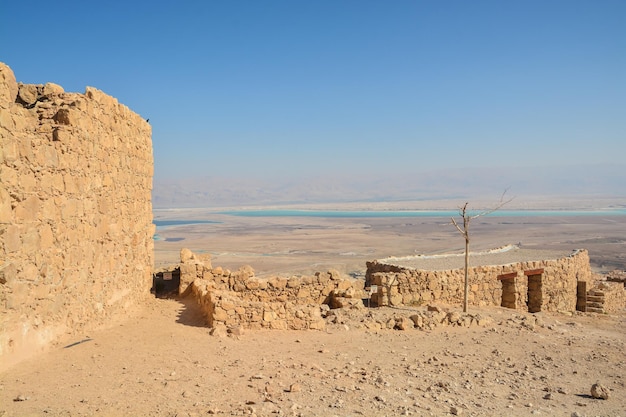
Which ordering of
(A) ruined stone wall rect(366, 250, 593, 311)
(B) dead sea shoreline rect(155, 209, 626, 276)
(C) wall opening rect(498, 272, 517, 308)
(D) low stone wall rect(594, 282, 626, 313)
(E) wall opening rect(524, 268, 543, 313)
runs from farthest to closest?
(B) dead sea shoreline rect(155, 209, 626, 276)
(D) low stone wall rect(594, 282, 626, 313)
(E) wall opening rect(524, 268, 543, 313)
(C) wall opening rect(498, 272, 517, 308)
(A) ruined stone wall rect(366, 250, 593, 311)

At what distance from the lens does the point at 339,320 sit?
10094 mm

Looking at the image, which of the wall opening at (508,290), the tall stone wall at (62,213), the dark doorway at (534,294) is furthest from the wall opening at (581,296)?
the tall stone wall at (62,213)

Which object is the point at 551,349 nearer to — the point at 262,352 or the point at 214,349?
the point at 262,352

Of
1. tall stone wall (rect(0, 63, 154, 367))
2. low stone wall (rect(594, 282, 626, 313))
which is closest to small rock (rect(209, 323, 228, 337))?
tall stone wall (rect(0, 63, 154, 367))

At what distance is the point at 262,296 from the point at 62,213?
5.40 m

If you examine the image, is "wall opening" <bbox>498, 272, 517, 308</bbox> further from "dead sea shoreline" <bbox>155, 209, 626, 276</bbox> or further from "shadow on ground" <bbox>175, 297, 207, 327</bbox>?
"dead sea shoreline" <bbox>155, 209, 626, 276</bbox>

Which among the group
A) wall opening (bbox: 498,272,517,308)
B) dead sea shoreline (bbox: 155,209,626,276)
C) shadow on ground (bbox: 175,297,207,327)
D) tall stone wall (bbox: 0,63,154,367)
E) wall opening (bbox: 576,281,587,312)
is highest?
tall stone wall (bbox: 0,63,154,367)

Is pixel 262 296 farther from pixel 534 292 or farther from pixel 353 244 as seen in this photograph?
pixel 353 244

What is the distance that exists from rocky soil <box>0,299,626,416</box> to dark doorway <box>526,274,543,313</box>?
220 inches

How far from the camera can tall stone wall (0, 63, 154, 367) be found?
581cm

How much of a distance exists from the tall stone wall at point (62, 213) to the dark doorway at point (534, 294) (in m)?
12.2

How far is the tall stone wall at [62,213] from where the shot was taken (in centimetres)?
581

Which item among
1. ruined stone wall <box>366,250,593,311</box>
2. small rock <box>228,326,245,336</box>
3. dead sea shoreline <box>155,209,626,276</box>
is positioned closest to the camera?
small rock <box>228,326,245,336</box>

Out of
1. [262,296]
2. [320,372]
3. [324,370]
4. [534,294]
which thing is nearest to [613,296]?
[534,294]
